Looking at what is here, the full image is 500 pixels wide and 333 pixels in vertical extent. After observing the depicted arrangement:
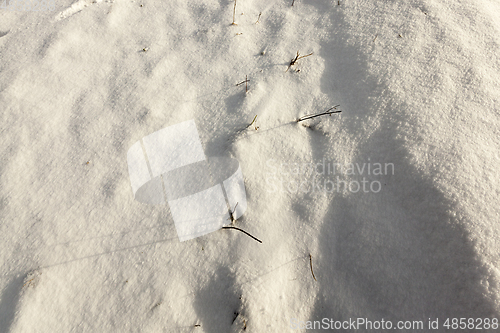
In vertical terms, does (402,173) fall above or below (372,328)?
above

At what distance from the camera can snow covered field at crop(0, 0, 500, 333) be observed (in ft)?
3.34

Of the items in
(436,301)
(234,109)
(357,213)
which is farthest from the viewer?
(234,109)

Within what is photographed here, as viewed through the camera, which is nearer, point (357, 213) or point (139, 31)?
point (357, 213)

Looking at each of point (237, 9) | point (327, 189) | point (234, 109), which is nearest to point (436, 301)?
point (327, 189)

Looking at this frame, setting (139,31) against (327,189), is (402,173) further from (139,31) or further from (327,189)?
(139,31)

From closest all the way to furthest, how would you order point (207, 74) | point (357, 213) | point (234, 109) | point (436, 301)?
point (436, 301), point (357, 213), point (234, 109), point (207, 74)

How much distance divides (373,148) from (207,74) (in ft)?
3.22

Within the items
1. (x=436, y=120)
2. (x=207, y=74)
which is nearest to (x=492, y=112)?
(x=436, y=120)

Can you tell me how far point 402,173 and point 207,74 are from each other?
114 cm

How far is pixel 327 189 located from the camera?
3.91 feet

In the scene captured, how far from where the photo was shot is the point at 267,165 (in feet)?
4.11

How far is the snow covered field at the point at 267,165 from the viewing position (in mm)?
1017

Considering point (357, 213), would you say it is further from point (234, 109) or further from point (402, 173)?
point (234, 109)

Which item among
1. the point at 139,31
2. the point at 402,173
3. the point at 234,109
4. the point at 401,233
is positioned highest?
the point at 139,31
